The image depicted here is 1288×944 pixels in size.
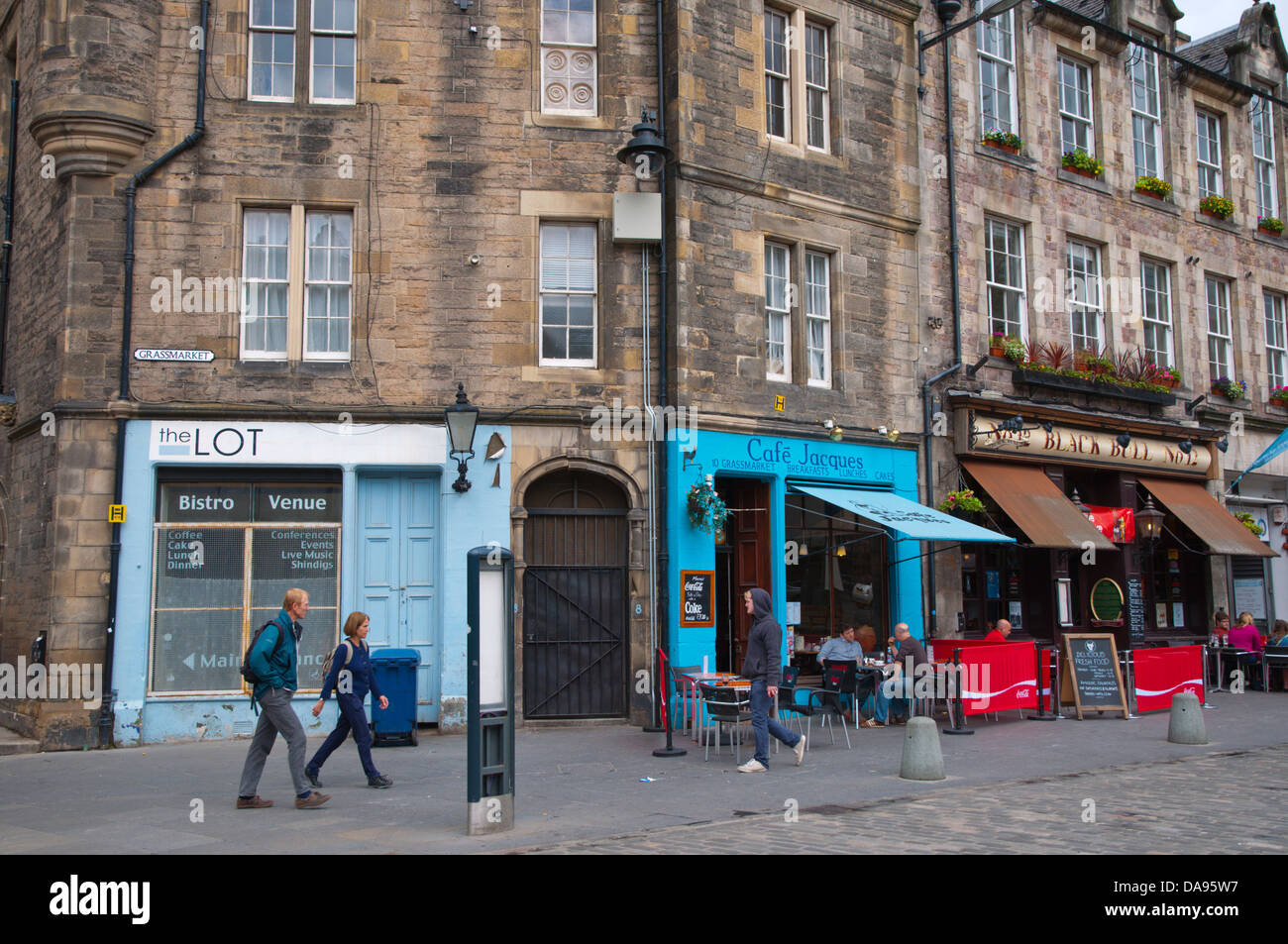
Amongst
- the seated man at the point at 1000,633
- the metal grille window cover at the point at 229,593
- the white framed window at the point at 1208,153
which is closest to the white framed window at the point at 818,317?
the seated man at the point at 1000,633

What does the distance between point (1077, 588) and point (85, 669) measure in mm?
16305

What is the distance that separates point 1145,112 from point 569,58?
13.3m

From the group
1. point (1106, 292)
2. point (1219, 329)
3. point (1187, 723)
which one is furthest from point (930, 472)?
point (1219, 329)

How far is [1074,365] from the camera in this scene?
67.7 feet

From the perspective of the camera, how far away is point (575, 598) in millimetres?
15328

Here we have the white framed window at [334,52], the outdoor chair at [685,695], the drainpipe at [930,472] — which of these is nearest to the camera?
the outdoor chair at [685,695]

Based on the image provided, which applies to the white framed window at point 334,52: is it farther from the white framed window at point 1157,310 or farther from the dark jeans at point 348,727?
the white framed window at point 1157,310

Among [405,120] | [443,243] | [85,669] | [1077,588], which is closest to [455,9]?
[405,120]

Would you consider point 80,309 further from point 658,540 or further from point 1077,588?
point 1077,588

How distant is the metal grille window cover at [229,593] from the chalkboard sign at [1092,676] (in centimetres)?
994

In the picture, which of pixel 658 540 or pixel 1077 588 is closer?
pixel 658 540

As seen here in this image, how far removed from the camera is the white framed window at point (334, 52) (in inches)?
603
